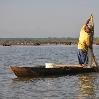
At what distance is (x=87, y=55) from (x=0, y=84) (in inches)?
324

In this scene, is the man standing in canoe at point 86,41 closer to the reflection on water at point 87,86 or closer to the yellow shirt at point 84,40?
the yellow shirt at point 84,40

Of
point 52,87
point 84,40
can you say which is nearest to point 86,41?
point 84,40

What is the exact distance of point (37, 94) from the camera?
2206 cm

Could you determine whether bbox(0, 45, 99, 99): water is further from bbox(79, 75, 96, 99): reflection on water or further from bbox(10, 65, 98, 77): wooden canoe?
bbox(10, 65, 98, 77): wooden canoe

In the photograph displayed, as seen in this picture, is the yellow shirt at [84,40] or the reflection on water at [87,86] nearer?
the reflection on water at [87,86]

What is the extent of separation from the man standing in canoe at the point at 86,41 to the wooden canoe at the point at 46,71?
44.5 inches

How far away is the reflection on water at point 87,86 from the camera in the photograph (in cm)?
2191

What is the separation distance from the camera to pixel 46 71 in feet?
96.4

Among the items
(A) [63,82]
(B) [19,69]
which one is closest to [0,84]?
(B) [19,69]

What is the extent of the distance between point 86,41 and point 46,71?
4.64 meters
